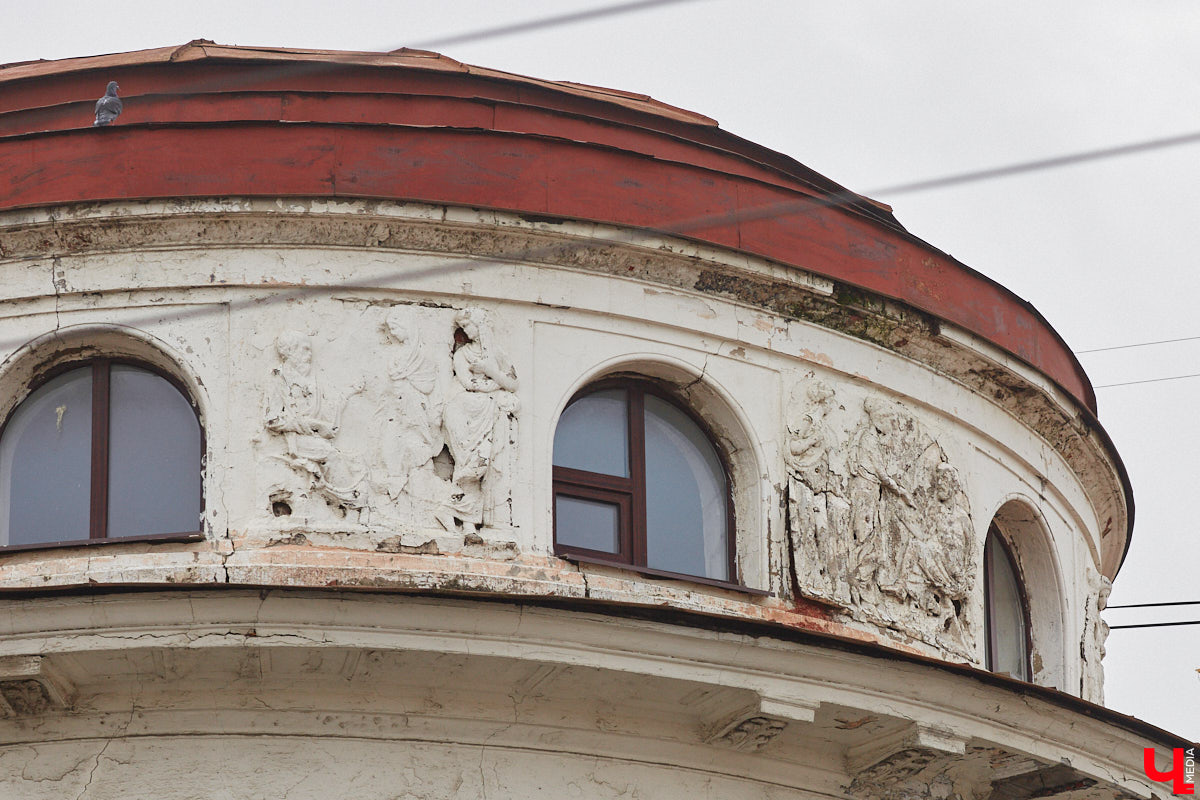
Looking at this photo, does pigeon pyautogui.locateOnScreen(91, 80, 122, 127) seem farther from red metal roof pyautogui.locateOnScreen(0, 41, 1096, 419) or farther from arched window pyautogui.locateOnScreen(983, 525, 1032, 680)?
arched window pyautogui.locateOnScreen(983, 525, 1032, 680)

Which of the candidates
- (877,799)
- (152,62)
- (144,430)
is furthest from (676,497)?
(152,62)

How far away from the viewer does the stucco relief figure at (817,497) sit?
44.8ft

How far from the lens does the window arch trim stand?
13.3 m

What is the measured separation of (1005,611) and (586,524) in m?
3.50

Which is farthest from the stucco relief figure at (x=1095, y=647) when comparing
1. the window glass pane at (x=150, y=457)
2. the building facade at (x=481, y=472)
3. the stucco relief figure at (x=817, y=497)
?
the window glass pane at (x=150, y=457)

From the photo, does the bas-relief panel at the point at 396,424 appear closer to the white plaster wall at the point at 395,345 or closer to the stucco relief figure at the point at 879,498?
the white plaster wall at the point at 395,345

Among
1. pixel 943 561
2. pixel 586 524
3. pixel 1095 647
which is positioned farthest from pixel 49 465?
pixel 1095 647

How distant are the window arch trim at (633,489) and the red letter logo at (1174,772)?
254cm

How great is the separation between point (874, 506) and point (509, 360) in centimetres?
248

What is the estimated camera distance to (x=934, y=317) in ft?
47.5

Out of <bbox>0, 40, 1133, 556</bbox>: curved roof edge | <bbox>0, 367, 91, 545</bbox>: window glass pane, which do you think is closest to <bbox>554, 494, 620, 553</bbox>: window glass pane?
<bbox>0, 40, 1133, 556</bbox>: curved roof edge

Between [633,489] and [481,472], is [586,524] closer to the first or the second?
[633,489]

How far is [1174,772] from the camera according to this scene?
547 inches

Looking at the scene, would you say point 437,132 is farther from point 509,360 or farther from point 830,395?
point 830,395
